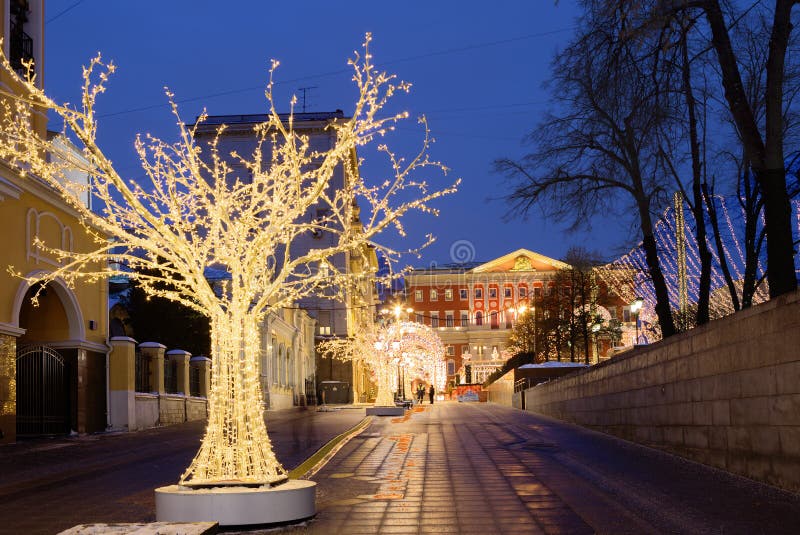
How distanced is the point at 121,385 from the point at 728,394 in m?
19.4

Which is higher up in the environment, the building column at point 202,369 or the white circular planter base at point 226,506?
the building column at point 202,369

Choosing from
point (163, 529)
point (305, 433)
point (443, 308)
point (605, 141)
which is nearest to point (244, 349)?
point (163, 529)

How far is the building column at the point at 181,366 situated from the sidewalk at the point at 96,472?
7276mm

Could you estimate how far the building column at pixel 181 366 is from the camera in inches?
1283

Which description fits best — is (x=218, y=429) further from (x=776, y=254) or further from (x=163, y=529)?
(x=776, y=254)

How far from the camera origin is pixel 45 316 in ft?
82.5

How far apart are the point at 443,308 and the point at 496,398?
1952 inches

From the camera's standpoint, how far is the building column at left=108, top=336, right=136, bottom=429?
26484 millimetres

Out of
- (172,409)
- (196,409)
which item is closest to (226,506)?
(172,409)

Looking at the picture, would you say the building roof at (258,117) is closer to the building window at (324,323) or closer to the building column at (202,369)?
the building window at (324,323)

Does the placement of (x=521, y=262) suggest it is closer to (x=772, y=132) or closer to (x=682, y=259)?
(x=682, y=259)

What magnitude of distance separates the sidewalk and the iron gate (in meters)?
1.07

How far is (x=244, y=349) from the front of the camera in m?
9.15

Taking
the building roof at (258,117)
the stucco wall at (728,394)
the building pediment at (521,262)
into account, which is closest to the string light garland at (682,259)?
the stucco wall at (728,394)
